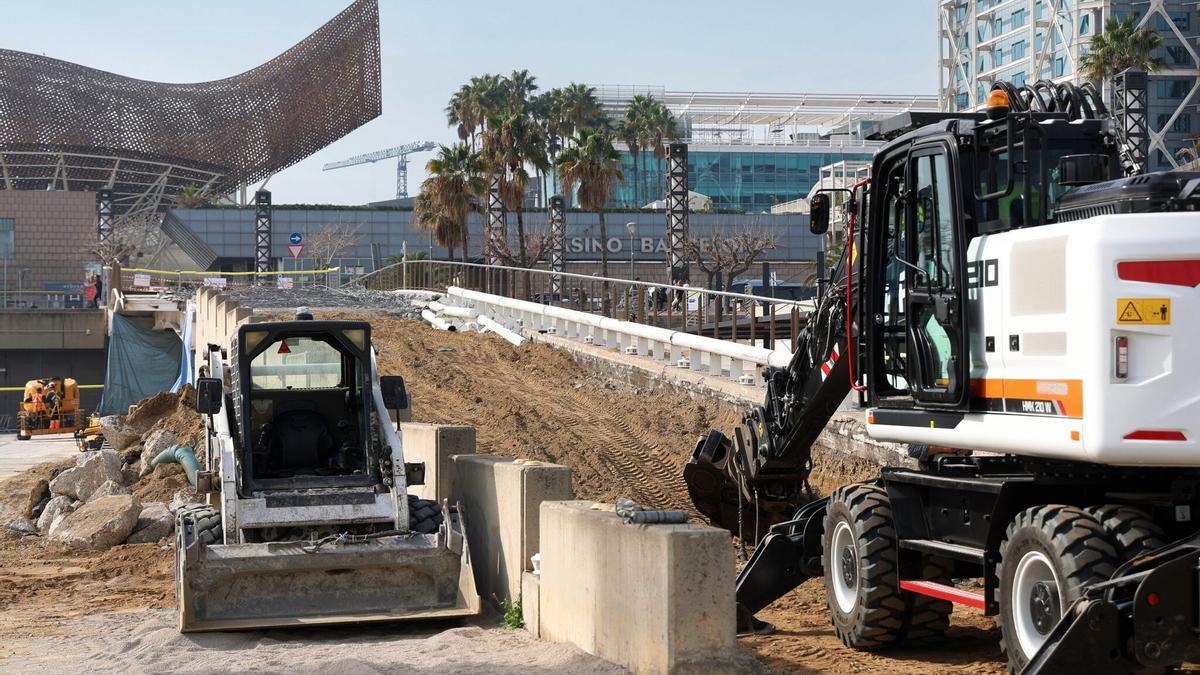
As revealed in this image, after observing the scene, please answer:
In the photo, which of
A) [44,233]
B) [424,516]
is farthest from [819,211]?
[44,233]

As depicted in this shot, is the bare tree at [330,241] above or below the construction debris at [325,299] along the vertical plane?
above

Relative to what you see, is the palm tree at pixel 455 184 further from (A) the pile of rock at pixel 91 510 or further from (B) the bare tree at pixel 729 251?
(A) the pile of rock at pixel 91 510

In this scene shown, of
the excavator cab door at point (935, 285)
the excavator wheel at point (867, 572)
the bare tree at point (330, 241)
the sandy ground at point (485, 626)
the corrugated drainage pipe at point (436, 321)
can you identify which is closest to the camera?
the excavator cab door at point (935, 285)

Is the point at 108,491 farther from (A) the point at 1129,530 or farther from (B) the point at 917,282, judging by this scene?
(A) the point at 1129,530

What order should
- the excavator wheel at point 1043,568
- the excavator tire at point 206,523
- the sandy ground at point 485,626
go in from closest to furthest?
the excavator wheel at point 1043,568
the sandy ground at point 485,626
the excavator tire at point 206,523

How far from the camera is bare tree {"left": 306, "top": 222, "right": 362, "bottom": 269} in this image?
87106 mm

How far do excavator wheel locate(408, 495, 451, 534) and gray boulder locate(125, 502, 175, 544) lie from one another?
286 inches

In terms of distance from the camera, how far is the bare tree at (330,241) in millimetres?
87106

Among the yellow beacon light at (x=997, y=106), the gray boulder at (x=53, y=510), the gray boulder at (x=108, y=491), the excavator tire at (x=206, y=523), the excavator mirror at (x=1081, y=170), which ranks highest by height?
the yellow beacon light at (x=997, y=106)

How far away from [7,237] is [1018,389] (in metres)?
104

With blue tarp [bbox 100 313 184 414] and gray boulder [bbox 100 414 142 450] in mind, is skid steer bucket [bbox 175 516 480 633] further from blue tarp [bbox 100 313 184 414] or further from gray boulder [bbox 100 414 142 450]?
blue tarp [bbox 100 313 184 414]

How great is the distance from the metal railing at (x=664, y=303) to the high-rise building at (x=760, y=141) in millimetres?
78829

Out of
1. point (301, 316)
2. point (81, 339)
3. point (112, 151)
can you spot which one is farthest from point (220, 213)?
point (301, 316)

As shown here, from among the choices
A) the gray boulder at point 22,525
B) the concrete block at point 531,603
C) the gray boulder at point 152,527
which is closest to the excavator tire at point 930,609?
the concrete block at point 531,603
